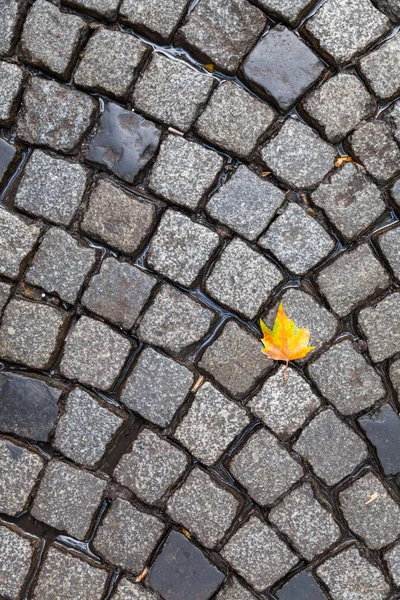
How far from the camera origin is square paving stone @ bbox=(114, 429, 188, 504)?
227 cm

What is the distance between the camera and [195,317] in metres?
2.27

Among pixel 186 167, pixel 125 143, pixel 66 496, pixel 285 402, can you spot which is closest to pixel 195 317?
pixel 285 402

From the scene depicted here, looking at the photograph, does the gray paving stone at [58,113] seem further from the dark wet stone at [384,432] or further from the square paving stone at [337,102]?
the dark wet stone at [384,432]

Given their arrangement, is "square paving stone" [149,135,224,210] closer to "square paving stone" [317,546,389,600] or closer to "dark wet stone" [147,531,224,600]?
"dark wet stone" [147,531,224,600]

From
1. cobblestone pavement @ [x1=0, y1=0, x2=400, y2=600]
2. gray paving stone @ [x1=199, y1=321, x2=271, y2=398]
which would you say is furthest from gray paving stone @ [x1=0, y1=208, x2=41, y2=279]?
gray paving stone @ [x1=199, y1=321, x2=271, y2=398]

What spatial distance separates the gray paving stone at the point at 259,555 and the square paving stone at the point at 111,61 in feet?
6.25

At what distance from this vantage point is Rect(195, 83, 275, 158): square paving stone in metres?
2.25

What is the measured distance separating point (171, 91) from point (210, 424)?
4.59 feet

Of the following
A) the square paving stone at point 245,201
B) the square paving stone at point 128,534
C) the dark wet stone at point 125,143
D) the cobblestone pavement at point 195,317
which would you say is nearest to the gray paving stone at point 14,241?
the cobblestone pavement at point 195,317

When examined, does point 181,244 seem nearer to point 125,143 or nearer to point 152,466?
point 125,143

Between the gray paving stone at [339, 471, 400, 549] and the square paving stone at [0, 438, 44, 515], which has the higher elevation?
the gray paving stone at [339, 471, 400, 549]

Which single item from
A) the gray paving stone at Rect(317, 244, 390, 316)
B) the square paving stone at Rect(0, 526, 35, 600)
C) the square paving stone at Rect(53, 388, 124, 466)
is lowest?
the square paving stone at Rect(0, 526, 35, 600)

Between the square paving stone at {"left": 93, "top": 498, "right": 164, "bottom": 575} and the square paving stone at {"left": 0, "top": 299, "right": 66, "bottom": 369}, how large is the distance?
0.71 meters

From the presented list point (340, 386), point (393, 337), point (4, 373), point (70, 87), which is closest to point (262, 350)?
point (340, 386)
